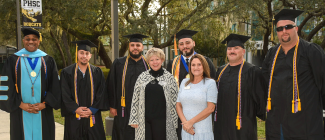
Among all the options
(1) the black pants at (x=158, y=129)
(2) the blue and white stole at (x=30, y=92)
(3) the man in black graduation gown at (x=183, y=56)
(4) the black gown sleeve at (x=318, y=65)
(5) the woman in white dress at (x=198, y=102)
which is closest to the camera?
(4) the black gown sleeve at (x=318, y=65)

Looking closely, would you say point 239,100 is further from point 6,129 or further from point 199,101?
point 6,129

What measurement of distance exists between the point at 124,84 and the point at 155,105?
3.10ft

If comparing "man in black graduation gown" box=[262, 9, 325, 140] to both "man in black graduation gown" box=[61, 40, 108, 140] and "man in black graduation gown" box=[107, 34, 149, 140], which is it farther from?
"man in black graduation gown" box=[61, 40, 108, 140]

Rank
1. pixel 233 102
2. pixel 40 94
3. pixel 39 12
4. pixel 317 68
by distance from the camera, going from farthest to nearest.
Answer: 1. pixel 39 12
2. pixel 40 94
3. pixel 233 102
4. pixel 317 68

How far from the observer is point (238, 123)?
11.7 feet

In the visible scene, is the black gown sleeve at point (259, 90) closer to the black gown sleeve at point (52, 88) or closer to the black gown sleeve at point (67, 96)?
the black gown sleeve at point (67, 96)

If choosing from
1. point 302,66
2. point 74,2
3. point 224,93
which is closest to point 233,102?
point 224,93

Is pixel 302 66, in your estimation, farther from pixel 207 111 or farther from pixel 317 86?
pixel 207 111

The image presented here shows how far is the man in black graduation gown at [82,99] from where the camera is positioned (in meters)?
4.19

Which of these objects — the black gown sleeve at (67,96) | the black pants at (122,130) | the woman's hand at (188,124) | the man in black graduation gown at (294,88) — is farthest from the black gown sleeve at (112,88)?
the man in black graduation gown at (294,88)

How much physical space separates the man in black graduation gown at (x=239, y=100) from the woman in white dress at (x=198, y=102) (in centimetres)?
34

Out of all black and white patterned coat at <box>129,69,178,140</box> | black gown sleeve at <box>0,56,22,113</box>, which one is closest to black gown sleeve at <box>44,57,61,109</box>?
black gown sleeve at <box>0,56,22,113</box>

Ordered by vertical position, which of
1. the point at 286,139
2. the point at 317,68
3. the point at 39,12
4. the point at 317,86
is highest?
the point at 39,12

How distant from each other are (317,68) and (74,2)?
363 inches
